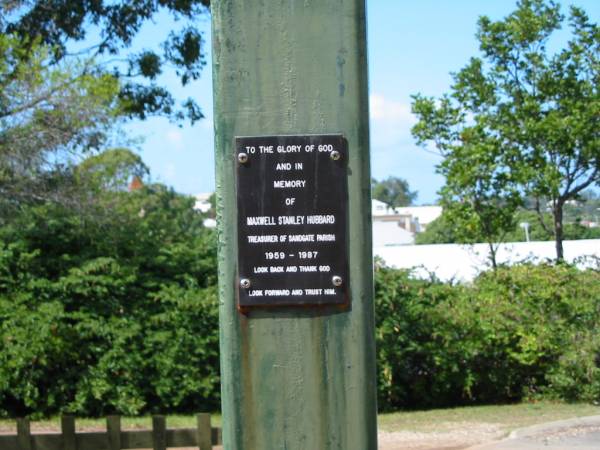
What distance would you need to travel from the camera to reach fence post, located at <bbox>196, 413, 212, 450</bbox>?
6.82m

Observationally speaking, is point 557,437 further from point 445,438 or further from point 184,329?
point 184,329

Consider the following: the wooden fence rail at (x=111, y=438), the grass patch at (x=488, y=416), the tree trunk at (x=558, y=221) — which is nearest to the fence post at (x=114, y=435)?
the wooden fence rail at (x=111, y=438)

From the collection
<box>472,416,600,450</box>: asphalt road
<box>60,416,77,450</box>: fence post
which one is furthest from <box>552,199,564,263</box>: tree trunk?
<box>60,416,77,450</box>: fence post

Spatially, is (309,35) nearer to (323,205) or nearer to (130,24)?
(323,205)

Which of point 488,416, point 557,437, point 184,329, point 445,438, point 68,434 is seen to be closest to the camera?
point 68,434

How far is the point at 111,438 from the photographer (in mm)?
6711

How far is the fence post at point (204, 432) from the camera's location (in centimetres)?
682

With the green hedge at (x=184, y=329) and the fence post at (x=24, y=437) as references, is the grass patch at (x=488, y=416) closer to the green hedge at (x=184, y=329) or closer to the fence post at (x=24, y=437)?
A: the green hedge at (x=184, y=329)

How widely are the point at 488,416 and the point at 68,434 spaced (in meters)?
6.88

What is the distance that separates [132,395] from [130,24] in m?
5.94

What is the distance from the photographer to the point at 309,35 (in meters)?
2.97

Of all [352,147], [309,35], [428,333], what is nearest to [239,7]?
[309,35]

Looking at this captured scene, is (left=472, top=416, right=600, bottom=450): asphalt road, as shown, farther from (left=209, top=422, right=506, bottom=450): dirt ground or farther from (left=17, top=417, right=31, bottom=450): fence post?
(left=17, top=417, right=31, bottom=450): fence post

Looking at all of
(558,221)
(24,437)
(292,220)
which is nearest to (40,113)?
(24,437)
